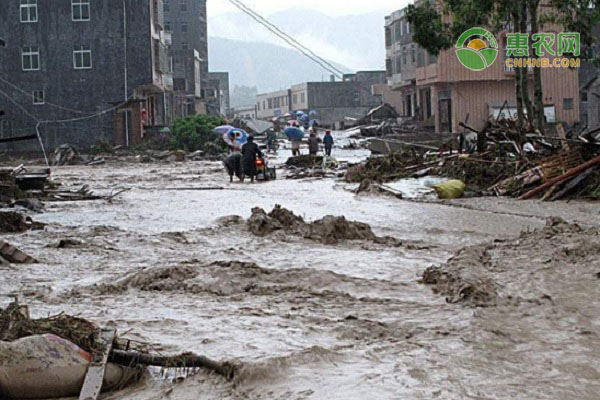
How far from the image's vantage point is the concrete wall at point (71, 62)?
161 ft

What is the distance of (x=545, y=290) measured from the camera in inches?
282

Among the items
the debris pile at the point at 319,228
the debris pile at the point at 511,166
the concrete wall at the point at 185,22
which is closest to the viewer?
the debris pile at the point at 319,228

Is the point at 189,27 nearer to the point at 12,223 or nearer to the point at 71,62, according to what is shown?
the point at 71,62

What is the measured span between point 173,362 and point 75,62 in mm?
46705

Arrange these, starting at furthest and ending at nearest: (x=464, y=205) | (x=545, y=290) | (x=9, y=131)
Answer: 1. (x=9, y=131)
2. (x=464, y=205)
3. (x=545, y=290)

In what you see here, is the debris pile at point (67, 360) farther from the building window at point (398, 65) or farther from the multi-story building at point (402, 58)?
the building window at point (398, 65)

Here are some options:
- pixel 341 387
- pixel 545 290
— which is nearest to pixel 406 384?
pixel 341 387


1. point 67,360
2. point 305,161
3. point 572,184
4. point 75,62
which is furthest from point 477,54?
point 67,360

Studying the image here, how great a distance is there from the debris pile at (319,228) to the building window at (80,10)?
39.9m

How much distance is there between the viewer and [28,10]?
49688mm

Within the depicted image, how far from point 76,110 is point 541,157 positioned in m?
35.4

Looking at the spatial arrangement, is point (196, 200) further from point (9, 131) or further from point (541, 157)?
point (9, 131)

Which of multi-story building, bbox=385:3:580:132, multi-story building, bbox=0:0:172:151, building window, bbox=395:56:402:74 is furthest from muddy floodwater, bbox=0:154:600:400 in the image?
building window, bbox=395:56:402:74

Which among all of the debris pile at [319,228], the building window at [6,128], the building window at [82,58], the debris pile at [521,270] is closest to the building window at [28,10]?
the building window at [82,58]
